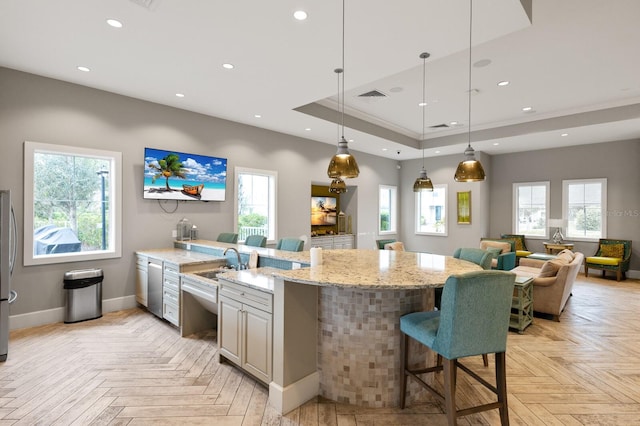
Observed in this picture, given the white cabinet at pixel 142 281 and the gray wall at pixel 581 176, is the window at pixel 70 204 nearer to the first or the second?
the white cabinet at pixel 142 281

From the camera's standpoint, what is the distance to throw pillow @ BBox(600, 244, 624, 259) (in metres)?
7.20

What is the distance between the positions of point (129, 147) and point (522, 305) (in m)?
5.60

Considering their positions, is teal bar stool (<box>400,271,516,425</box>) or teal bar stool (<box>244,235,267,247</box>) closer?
teal bar stool (<box>400,271,516,425</box>)

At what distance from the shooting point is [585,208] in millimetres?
7910

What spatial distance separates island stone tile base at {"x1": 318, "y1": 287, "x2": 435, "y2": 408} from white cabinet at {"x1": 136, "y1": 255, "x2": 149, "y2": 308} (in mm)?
3233

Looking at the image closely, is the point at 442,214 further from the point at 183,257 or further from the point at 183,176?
the point at 183,257

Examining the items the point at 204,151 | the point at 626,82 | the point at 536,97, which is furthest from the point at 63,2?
the point at 626,82

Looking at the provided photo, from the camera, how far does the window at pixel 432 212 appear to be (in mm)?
9227

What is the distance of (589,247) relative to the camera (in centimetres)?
784

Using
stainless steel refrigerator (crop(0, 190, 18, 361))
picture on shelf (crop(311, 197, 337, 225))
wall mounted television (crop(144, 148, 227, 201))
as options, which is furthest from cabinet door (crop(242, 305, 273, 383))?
picture on shelf (crop(311, 197, 337, 225))

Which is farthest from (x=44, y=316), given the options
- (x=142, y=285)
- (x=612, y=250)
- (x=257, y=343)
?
(x=612, y=250)

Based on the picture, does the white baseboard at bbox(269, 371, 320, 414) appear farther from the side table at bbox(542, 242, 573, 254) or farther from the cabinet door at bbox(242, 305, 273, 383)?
the side table at bbox(542, 242, 573, 254)

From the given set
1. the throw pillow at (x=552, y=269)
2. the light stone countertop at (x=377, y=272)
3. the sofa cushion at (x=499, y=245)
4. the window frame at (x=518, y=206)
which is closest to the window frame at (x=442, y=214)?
the sofa cushion at (x=499, y=245)

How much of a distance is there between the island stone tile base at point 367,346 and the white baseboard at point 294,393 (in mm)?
148
